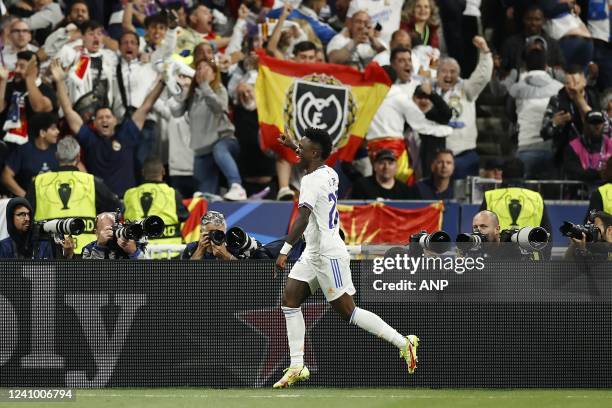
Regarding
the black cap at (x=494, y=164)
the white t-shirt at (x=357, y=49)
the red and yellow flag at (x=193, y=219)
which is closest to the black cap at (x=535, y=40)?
the black cap at (x=494, y=164)

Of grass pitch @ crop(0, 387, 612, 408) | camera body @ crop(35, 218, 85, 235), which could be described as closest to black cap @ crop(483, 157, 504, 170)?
grass pitch @ crop(0, 387, 612, 408)

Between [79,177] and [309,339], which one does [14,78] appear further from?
[309,339]

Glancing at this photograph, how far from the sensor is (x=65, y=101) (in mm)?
15414

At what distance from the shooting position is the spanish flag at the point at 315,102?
1554 centimetres

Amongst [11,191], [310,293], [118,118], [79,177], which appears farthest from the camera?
[118,118]

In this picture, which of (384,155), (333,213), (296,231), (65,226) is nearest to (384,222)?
(384,155)

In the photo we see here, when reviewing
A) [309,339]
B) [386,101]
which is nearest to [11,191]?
[386,101]

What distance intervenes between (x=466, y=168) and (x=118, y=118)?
4077 millimetres

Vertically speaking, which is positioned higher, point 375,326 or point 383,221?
point 375,326

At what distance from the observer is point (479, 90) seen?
16.6 meters

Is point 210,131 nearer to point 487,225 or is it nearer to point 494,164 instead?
point 494,164

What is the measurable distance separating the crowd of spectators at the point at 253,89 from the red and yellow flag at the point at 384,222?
34 cm

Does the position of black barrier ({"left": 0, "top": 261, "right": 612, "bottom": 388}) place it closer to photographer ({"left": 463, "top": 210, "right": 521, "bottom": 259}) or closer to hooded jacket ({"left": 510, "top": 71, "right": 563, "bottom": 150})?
photographer ({"left": 463, "top": 210, "right": 521, "bottom": 259})

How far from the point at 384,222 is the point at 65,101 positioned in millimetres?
3770
